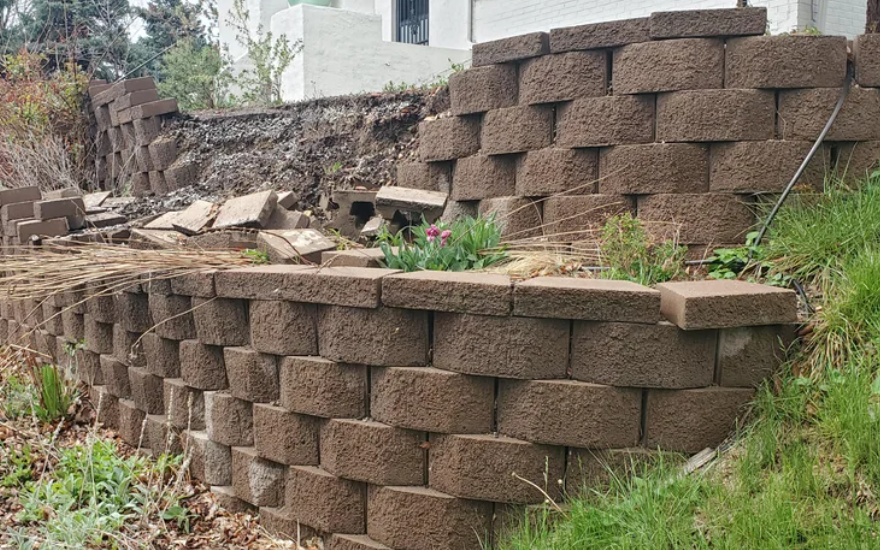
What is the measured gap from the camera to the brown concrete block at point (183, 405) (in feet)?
12.5

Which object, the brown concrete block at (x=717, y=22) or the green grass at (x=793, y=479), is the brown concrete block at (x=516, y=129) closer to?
the brown concrete block at (x=717, y=22)

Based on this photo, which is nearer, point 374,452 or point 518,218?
Result: point 374,452

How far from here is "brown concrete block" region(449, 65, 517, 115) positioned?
14.3ft

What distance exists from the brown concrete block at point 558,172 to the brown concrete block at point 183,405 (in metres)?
2.11

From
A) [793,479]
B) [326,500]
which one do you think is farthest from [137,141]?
[793,479]

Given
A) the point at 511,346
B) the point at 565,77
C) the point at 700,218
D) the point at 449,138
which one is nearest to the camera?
the point at 511,346

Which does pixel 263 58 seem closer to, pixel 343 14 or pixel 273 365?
pixel 343 14

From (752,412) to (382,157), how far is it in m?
3.76

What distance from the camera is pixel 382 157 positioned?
5.92m

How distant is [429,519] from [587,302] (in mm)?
1087

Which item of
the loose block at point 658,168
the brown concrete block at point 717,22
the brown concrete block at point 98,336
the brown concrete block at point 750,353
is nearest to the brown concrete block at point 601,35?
the brown concrete block at point 717,22

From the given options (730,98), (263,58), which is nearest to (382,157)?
(730,98)

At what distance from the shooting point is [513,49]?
4289 mm

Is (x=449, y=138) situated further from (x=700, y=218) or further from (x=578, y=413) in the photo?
(x=578, y=413)
